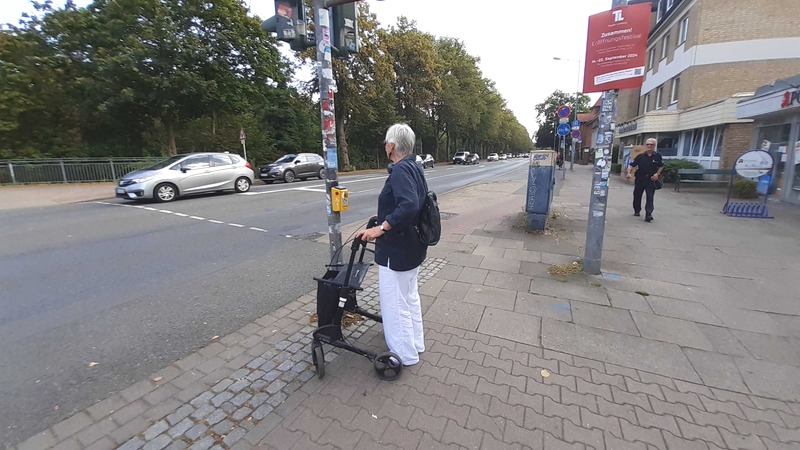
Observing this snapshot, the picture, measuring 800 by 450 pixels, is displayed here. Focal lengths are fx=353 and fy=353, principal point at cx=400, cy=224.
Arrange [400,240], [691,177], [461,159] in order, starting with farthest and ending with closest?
1. [461,159]
2. [691,177]
3. [400,240]

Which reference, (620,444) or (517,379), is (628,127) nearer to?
(517,379)

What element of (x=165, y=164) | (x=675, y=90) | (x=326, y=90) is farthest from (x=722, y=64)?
(x=165, y=164)

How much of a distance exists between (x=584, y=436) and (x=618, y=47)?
14.1 ft

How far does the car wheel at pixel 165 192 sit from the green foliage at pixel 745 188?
1745cm

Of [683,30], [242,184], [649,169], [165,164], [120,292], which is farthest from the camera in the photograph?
[683,30]

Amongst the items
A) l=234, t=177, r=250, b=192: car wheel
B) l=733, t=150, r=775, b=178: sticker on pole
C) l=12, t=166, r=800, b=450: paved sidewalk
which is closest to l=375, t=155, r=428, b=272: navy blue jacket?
l=12, t=166, r=800, b=450: paved sidewalk

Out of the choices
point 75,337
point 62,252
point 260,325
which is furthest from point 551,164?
point 62,252

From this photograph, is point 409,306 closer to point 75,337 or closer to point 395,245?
point 395,245

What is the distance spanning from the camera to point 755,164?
8781 mm

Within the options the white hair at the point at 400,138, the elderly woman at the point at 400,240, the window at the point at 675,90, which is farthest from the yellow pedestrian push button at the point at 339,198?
the window at the point at 675,90

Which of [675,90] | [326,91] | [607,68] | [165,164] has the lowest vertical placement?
[165,164]

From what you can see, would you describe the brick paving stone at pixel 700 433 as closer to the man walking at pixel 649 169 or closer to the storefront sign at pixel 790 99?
the man walking at pixel 649 169

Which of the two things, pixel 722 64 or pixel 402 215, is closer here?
pixel 402 215

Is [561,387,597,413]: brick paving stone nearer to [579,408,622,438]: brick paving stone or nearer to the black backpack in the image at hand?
[579,408,622,438]: brick paving stone
